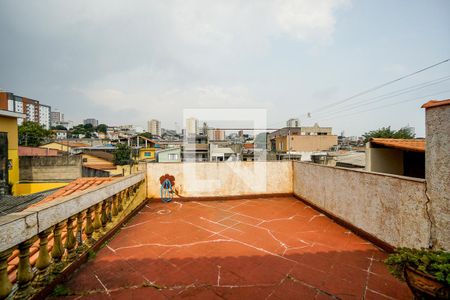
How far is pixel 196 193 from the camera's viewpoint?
661cm

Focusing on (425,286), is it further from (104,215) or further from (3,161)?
(3,161)

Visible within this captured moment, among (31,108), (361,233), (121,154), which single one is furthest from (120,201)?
(31,108)

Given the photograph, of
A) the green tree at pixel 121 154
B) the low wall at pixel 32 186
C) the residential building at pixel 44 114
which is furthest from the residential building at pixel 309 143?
the residential building at pixel 44 114

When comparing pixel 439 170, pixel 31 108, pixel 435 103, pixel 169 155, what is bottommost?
pixel 169 155

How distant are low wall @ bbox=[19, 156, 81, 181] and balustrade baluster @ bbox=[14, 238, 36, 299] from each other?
17.0 metres

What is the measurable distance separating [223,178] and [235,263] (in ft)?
12.6

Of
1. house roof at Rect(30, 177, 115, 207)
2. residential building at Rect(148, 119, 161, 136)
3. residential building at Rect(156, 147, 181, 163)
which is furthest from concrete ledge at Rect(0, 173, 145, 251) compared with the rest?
residential building at Rect(148, 119, 161, 136)

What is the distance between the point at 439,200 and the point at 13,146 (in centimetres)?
2076

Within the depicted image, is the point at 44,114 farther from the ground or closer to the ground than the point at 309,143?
farther from the ground

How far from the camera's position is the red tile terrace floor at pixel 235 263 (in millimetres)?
2396

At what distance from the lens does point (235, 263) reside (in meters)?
3.00

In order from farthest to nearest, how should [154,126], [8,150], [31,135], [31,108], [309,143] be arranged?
1. [154,126]
2. [31,108]
3. [309,143]
4. [31,135]
5. [8,150]

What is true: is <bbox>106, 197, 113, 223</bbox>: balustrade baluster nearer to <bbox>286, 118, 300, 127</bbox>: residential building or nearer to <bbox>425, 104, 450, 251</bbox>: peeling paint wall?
<bbox>425, 104, 450, 251</bbox>: peeling paint wall

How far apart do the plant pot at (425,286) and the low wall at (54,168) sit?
19258 millimetres
